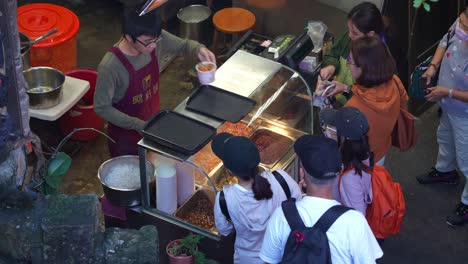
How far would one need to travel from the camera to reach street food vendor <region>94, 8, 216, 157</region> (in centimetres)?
526

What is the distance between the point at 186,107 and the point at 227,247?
104 centimetres

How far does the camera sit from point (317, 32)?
728cm

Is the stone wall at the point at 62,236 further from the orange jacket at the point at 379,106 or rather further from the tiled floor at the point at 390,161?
the tiled floor at the point at 390,161

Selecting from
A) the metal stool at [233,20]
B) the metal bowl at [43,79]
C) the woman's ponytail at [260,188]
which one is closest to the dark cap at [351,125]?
the woman's ponytail at [260,188]

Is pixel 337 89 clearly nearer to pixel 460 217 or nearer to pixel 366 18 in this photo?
pixel 366 18

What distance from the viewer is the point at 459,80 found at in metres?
6.13

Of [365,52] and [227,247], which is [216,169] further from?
[365,52]

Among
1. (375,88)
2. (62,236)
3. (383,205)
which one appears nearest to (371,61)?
(375,88)

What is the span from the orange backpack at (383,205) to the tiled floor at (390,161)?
1.19 meters

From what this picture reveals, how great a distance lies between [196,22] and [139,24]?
11.5 feet

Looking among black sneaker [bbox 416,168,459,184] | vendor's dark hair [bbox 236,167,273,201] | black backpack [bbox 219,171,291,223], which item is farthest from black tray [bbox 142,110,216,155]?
black sneaker [bbox 416,168,459,184]

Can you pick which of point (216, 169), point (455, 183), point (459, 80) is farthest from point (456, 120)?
point (216, 169)

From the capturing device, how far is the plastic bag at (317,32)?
7168mm

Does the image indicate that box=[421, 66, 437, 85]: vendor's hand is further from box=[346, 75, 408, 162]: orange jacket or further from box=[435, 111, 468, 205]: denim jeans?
box=[346, 75, 408, 162]: orange jacket
